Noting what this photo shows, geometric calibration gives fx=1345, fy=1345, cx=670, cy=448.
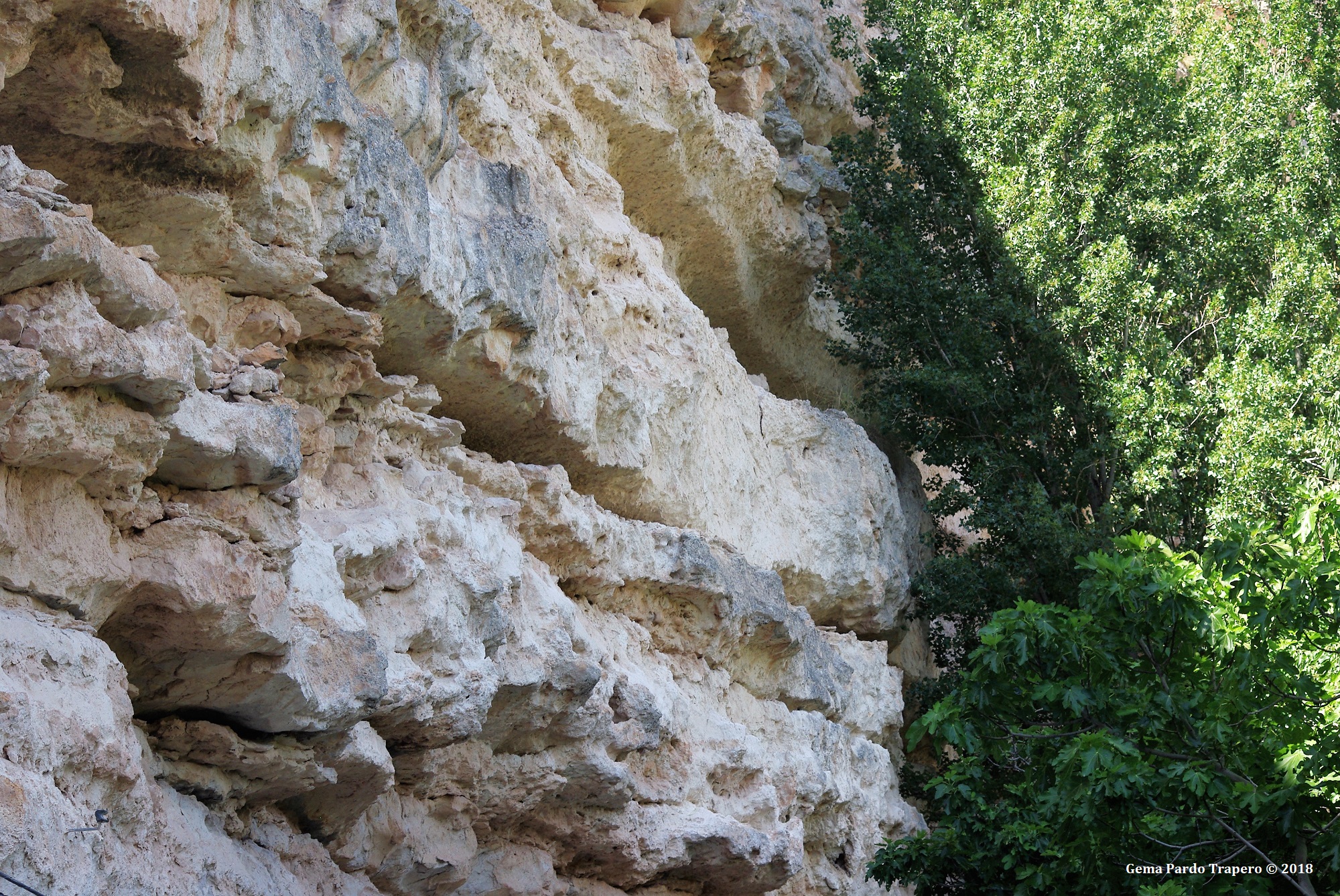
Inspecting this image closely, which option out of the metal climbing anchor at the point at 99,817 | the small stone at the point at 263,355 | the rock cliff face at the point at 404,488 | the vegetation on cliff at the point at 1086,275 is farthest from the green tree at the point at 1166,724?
the metal climbing anchor at the point at 99,817

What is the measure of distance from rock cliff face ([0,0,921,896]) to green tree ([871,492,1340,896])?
1732 millimetres

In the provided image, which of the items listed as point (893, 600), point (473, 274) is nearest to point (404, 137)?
point (473, 274)

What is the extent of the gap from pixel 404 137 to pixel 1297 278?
8937mm

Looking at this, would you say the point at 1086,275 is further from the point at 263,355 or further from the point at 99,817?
the point at 99,817

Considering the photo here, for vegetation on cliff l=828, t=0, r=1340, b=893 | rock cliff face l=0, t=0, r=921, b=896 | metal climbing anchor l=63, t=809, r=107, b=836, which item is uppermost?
vegetation on cliff l=828, t=0, r=1340, b=893

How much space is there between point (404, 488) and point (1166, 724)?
13.7 ft

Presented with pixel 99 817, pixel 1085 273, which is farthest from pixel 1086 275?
pixel 99 817

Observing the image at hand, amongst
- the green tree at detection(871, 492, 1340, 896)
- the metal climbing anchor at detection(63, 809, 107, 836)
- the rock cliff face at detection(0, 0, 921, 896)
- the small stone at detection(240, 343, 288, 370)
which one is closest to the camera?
the metal climbing anchor at detection(63, 809, 107, 836)

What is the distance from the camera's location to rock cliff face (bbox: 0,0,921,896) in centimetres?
443

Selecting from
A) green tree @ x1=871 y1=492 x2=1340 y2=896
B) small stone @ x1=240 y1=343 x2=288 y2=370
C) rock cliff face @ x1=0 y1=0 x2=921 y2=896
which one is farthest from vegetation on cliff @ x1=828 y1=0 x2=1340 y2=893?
small stone @ x1=240 y1=343 x2=288 y2=370

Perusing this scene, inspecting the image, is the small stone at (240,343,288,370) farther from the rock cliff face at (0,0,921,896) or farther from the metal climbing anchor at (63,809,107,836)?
the metal climbing anchor at (63,809,107,836)

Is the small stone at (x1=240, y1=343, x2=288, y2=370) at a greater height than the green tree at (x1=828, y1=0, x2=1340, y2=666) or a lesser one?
lesser

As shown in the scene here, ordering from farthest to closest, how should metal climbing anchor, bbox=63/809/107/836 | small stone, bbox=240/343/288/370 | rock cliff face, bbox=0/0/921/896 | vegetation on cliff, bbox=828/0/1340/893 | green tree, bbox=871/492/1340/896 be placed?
vegetation on cliff, bbox=828/0/1340/893
green tree, bbox=871/492/1340/896
small stone, bbox=240/343/288/370
rock cliff face, bbox=0/0/921/896
metal climbing anchor, bbox=63/809/107/836

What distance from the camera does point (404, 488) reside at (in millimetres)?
6695
